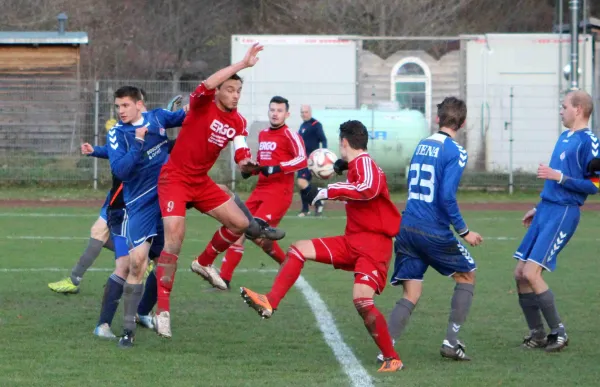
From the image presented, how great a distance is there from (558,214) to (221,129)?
2.60 m

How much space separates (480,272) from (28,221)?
318 inches

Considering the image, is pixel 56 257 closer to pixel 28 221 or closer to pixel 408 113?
pixel 28 221

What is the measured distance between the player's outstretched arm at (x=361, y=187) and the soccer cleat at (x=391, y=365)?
1.08 m

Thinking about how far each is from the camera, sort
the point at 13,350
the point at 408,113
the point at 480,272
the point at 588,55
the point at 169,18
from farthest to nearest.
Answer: the point at 169,18
the point at 588,55
the point at 408,113
the point at 480,272
the point at 13,350

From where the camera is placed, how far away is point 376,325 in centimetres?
682

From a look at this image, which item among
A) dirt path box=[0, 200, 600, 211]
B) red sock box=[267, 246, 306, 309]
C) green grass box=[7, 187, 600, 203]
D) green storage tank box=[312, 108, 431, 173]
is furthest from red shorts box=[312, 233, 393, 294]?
green storage tank box=[312, 108, 431, 173]

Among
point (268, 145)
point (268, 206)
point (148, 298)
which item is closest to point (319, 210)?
point (268, 145)

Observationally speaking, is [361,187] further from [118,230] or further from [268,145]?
[268,145]

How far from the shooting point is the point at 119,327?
331 inches

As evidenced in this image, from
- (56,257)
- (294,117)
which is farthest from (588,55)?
(56,257)

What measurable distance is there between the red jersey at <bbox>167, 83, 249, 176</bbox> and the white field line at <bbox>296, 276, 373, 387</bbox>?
1.63 m

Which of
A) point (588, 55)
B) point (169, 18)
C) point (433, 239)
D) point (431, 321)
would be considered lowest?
point (431, 321)

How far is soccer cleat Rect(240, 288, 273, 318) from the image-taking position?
6.79 metres

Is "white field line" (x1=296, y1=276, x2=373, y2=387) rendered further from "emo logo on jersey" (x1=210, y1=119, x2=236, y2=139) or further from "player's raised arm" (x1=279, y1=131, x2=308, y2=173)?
"emo logo on jersey" (x1=210, y1=119, x2=236, y2=139)
